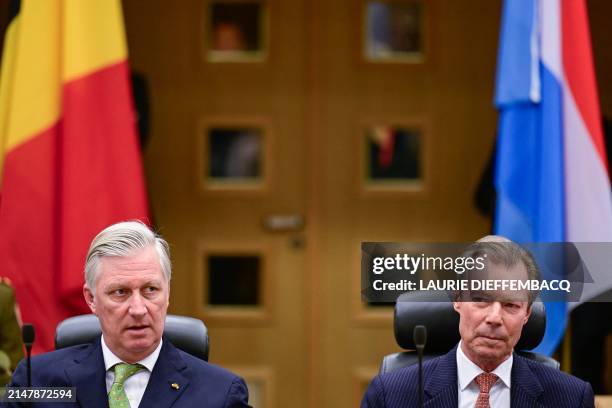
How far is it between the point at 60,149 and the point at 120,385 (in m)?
1.85

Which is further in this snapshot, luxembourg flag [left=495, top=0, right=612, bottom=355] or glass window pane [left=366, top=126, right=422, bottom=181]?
glass window pane [left=366, top=126, right=422, bottom=181]

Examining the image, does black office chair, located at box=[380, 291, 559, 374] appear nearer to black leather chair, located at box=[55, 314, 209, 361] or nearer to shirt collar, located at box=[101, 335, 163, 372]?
black leather chair, located at box=[55, 314, 209, 361]

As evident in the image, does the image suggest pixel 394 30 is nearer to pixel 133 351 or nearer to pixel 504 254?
pixel 504 254

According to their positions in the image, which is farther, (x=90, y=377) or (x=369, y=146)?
(x=369, y=146)

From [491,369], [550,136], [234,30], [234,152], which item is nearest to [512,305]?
[491,369]

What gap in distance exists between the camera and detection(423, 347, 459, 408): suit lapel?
2.75 m

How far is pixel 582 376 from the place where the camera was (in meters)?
4.84

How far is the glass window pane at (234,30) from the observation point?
5207mm

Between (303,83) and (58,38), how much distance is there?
4.14 ft

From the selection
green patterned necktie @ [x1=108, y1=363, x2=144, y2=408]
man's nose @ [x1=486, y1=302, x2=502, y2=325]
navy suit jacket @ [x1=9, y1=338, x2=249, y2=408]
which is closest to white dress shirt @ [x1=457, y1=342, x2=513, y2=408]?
man's nose @ [x1=486, y1=302, x2=502, y2=325]

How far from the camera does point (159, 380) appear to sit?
106 inches

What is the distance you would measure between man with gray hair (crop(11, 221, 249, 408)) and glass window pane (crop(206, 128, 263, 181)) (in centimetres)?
248

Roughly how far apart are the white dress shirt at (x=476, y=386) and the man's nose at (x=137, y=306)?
774 mm

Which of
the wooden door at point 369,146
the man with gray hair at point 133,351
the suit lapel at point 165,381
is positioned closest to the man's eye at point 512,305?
Answer: the man with gray hair at point 133,351
